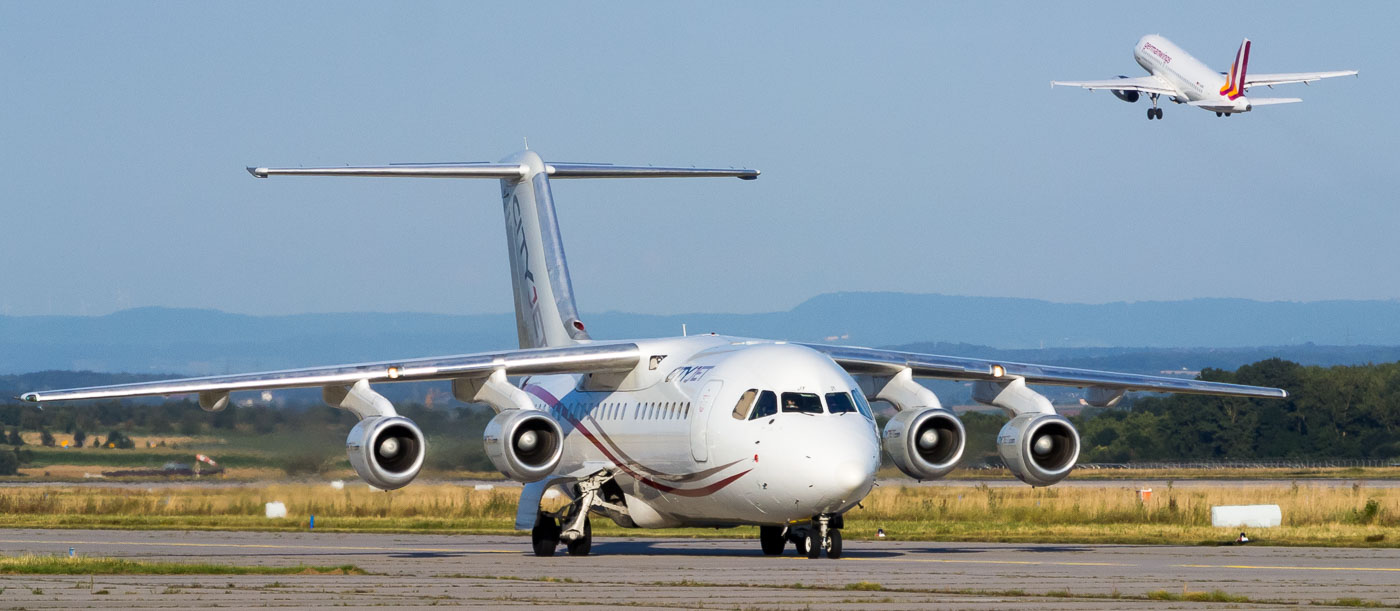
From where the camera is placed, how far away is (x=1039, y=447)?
21391 mm

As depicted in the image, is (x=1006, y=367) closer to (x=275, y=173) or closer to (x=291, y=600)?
(x=275, y=173)

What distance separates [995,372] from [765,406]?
3.96 meters

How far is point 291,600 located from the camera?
1396 centimetres

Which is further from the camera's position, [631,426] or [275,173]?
[275,173]

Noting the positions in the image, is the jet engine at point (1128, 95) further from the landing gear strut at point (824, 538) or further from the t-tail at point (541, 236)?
the landing gear strut at point (824, 538)

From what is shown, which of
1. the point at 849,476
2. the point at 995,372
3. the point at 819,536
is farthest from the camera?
the point at 995,372

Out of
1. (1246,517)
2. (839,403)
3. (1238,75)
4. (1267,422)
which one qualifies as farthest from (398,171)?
(1267,422)

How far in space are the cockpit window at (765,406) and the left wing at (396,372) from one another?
2927 mm

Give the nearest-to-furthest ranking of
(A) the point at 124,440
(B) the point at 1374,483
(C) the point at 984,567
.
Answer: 1. (C) the point at 984,567
2. (A) the point at 124,440
3. (B) the point at 1374,483

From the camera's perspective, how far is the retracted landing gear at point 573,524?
2211 centimetres

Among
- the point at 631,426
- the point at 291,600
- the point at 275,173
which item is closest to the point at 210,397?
the point at 275,173

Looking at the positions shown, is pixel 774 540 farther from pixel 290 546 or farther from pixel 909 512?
pixel 909 512

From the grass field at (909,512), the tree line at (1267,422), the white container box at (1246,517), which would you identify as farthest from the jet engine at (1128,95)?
the white container box at (1246,517)

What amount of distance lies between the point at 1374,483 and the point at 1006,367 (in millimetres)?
25492
